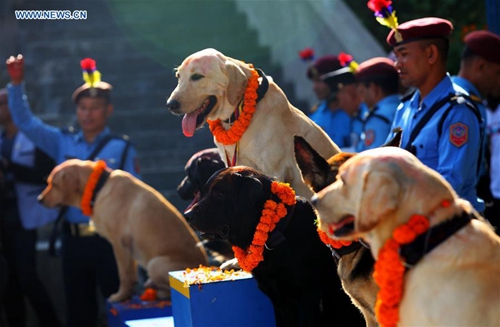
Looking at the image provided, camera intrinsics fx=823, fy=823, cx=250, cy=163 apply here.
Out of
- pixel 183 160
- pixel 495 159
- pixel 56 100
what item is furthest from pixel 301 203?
pixel 56 100

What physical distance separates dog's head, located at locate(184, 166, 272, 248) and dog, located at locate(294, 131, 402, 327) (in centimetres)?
42

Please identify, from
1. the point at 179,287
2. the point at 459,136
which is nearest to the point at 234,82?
the point at 179,287

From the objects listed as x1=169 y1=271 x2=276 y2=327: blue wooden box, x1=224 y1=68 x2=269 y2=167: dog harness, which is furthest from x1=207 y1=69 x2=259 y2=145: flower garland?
x1=169 y1=271 x2=276 y2=327: blue wooden box

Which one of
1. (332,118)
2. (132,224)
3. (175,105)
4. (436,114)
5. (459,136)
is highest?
(175,105)

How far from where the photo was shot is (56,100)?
10.9 metres

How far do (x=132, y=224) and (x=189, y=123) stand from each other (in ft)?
8.15

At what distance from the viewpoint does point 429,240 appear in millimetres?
3178

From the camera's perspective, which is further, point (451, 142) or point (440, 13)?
point (440, 13)

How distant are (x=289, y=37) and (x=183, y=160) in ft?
7.97

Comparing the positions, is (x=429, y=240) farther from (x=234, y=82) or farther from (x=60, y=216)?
(x=60, y=216)

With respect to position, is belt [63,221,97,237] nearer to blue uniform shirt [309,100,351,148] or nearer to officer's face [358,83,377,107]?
blue uniform shirt [309,100,351,148]

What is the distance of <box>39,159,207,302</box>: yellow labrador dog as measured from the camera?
735 cm

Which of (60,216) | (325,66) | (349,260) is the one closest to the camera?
(349,260)

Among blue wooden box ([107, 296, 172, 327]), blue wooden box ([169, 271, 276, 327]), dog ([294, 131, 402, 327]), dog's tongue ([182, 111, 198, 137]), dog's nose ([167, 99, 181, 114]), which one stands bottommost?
blue wooden box ([107, 296, 172, 327])
